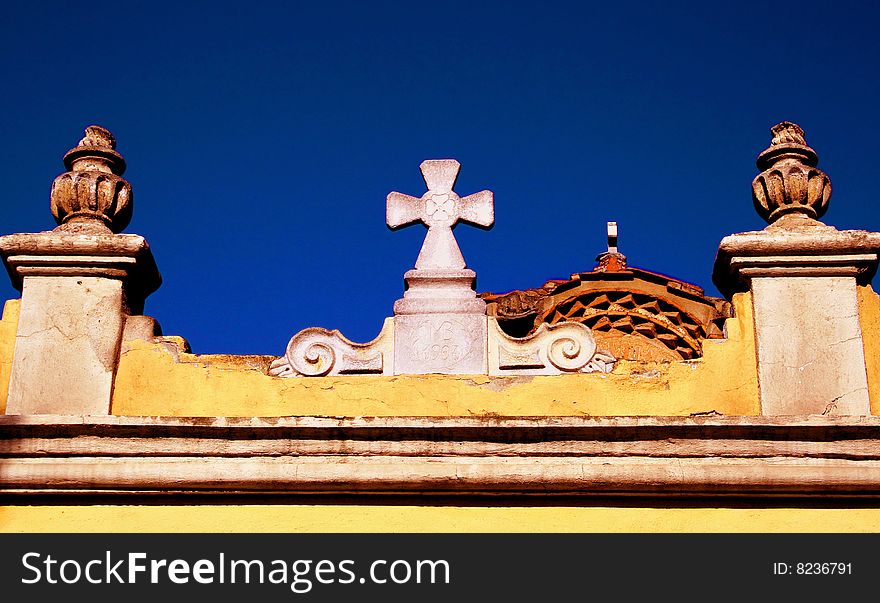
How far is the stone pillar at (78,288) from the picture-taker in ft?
20.0

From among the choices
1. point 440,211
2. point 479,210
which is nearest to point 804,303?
point 479,210

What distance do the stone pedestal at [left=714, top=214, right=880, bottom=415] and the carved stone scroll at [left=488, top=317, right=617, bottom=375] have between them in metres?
0.67

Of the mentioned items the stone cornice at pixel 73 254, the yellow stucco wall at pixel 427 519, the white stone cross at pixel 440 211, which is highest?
the white stone cross at pixel 440 211

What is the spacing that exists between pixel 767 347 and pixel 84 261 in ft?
9.52

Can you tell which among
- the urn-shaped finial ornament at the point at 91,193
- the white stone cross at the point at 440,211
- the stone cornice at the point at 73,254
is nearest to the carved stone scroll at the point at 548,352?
the white stone cross at the point at 440,211

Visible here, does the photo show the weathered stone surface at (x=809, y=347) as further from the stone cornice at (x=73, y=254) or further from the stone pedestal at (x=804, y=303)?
the stone cornice at (x=73, y=254)

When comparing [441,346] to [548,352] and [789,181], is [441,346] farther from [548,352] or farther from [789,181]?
[789,181]

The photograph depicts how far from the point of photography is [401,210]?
6461 mm

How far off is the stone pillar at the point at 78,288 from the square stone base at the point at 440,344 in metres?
1.19

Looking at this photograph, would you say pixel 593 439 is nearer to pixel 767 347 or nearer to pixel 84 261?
pixel 767 347

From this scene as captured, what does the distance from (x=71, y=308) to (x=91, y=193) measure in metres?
0.53

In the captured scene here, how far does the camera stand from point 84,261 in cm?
632

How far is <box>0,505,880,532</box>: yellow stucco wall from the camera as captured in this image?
5660mm
